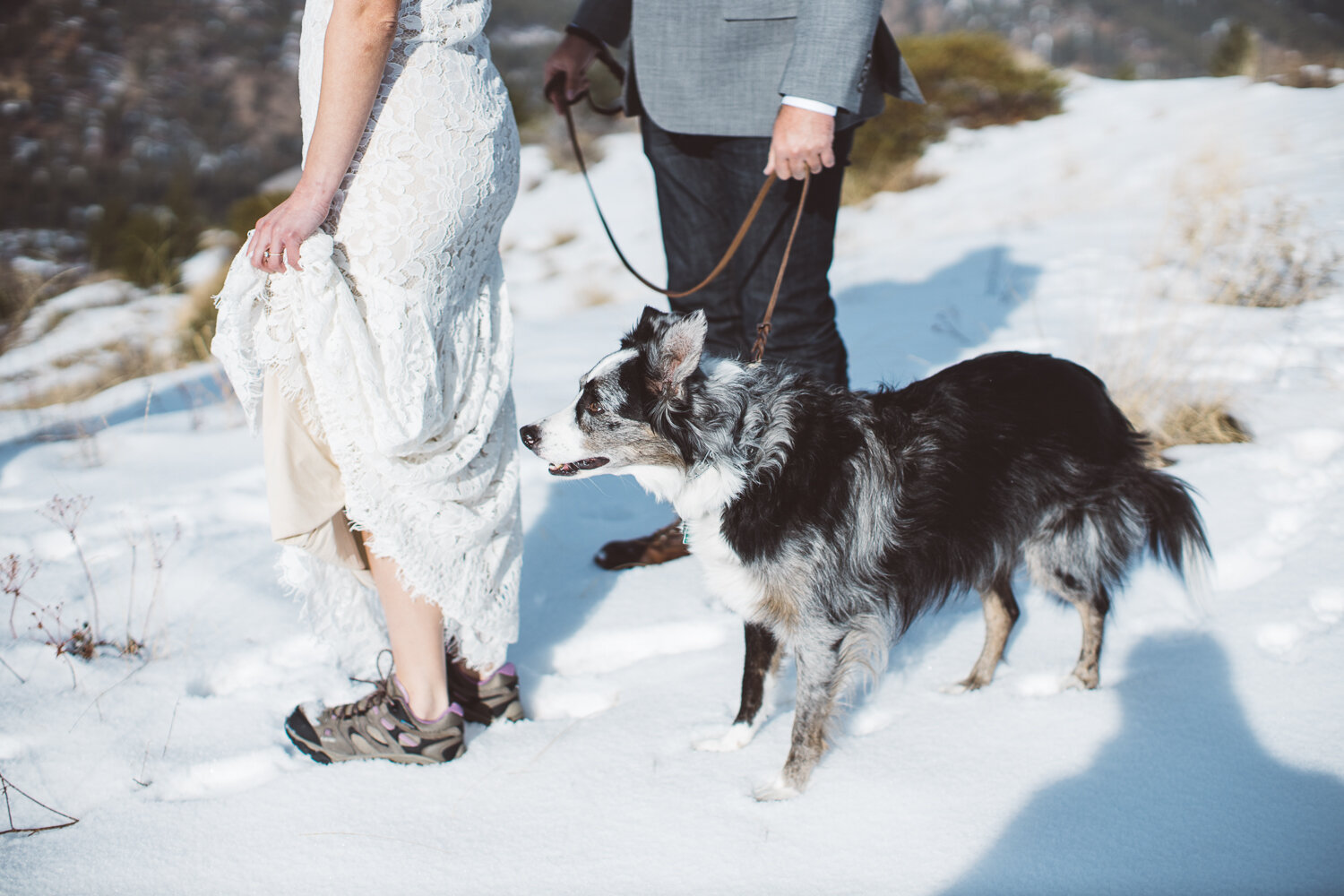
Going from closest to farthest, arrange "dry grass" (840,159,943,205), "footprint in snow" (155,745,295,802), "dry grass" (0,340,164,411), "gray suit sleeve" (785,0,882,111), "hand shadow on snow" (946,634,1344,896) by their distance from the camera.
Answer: "hand shadow on snow" (946,634,1344,896), "footprint in snow" (155,745,295,802), "gray suit sleeve" (785,0,882,111), "dry grass" (0,340,164,411), "dry grass" (840,159,943,205)

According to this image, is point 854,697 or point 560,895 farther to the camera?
point 854,697

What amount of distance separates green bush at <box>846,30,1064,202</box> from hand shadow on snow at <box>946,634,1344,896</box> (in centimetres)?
819

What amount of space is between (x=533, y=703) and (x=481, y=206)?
154cm

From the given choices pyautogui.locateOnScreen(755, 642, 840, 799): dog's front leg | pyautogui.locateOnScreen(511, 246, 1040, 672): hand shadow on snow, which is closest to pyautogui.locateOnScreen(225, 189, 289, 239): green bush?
pyautogui.locateOnScreen(511, 246, 1040, 672): hand shadow on snow

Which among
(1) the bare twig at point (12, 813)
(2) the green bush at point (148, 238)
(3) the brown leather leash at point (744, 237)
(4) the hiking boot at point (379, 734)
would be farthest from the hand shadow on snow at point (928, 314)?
(2) the green bush at point (148, 238)

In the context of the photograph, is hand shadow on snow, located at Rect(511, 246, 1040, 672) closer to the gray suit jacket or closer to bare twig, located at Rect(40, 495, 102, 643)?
bare twig, located at Rect(40, 495, 102, 643)

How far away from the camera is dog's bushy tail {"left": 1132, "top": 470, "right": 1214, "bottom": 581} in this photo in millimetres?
2402

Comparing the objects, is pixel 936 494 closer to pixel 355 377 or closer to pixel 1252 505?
pixel 355 377

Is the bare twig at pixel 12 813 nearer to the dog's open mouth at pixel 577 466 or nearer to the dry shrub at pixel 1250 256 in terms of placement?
the dog's open mouth at pixel 577 466

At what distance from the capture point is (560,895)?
1773 mm

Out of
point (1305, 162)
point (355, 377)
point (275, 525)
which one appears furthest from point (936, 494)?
point (1305, 162)

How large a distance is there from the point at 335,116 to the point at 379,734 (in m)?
1.59

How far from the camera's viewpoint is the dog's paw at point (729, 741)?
2.27 meters

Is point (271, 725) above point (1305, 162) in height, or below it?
below
